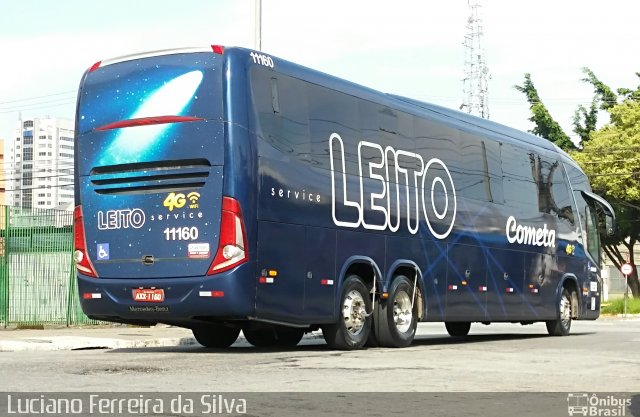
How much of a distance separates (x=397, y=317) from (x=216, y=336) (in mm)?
2974

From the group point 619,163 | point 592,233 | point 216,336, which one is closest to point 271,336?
point 216,336

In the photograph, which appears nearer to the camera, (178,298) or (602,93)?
(178,298)

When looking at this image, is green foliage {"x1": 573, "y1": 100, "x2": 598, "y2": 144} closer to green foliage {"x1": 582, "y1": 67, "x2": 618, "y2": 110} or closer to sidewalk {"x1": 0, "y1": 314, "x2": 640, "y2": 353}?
green foliage {"x1": 582, "y1": 67, "x2": 618, "y2": 110}

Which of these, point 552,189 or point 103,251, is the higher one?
point 552,189

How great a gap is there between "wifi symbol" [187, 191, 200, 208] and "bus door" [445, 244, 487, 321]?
6160 mm

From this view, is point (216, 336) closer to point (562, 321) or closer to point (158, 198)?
point (158, 198)

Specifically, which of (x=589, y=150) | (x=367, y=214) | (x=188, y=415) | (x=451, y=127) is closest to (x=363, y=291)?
(x=367, y=214)

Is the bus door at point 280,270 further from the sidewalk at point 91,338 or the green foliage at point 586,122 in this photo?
the green foliage at point 586,122

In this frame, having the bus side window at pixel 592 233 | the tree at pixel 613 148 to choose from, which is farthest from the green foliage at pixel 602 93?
the bus side window at pixel 592 233

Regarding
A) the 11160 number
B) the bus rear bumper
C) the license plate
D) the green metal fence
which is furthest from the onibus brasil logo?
the green metal fence

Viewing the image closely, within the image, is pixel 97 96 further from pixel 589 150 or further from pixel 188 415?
pixel 589 150

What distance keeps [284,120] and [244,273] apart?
2.24 metres

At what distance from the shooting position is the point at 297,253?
1503cm

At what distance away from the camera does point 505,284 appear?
21.0 m
